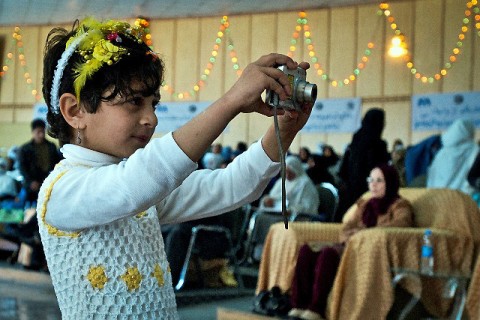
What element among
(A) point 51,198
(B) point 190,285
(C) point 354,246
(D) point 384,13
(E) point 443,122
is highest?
(D) point 384,13

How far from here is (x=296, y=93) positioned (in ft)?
3.99

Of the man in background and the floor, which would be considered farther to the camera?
the man in background

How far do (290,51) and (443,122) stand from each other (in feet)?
10.3

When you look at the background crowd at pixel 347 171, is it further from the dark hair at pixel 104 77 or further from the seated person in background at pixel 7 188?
the dark hair at pixel 104 77

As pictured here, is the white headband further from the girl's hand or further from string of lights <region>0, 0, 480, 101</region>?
string of lights <region>0, 0, 480, 101</region>

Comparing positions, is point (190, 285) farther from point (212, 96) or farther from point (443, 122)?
point (212, 96)

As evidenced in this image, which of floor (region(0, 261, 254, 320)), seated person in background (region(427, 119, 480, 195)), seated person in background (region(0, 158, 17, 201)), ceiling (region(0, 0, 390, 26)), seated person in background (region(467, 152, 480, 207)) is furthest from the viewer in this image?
ceiling (region(0, 0, 390, 26))

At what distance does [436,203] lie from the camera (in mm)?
5113

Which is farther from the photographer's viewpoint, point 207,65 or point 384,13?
point 207,65

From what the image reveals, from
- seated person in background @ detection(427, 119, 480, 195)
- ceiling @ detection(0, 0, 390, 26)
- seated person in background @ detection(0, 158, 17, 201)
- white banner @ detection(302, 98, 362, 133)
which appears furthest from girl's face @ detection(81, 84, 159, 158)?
ceiling @ detection(0, 0, 390, 26)

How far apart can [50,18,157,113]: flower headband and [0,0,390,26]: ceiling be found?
35.2ft

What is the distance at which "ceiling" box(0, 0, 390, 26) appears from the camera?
12453 millimetres

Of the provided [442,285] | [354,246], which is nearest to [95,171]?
[354,246]

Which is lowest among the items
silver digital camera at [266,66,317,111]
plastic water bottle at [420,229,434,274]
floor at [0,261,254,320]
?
A: floor at [0,261,254,320]
